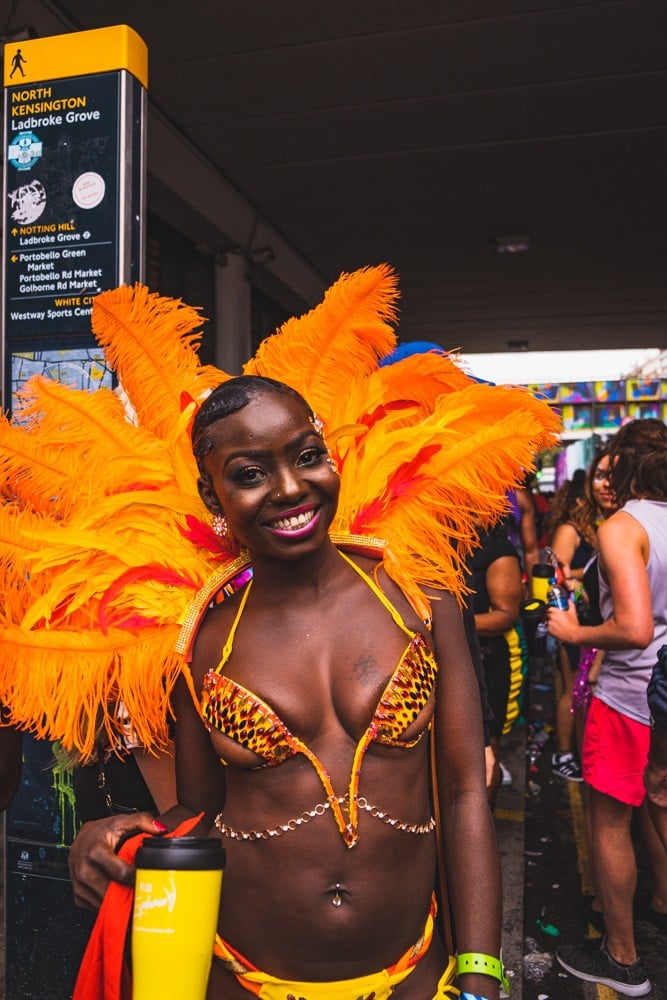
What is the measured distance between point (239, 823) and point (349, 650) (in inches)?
15.7

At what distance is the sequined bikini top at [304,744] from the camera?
158 centimetres

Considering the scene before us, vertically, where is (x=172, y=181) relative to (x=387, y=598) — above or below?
above

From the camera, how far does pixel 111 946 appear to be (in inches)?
55.8

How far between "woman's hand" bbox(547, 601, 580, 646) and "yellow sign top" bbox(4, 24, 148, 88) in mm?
2533

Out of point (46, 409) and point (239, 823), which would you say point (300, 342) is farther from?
point (239, 823)

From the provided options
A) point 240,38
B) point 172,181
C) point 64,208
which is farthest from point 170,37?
A: point 64,208

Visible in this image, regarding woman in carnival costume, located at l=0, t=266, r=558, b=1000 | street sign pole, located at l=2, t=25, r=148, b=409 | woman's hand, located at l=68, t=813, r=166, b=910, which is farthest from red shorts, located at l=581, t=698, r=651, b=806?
street sign pole, located at l=2, t=25, r=148, b=409

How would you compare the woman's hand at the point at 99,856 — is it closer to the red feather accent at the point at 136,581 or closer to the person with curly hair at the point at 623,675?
the red feather accent at the point at 136,581

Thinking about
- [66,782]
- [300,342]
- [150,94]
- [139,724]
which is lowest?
[66,782]

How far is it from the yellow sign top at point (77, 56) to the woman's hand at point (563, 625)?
2.53 meters

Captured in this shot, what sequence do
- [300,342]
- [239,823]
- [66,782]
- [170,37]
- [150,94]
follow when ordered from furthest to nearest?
[150,94], [170,37], [66,782], [300,342], [239,823]

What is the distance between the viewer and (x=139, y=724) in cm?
176

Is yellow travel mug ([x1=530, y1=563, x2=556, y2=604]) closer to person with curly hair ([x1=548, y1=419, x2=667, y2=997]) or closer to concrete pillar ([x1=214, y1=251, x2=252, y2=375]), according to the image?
person with curly hair ([x1=548, y1=419, x2=667, y2=997])

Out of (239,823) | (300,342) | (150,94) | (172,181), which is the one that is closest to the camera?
(239,823)
